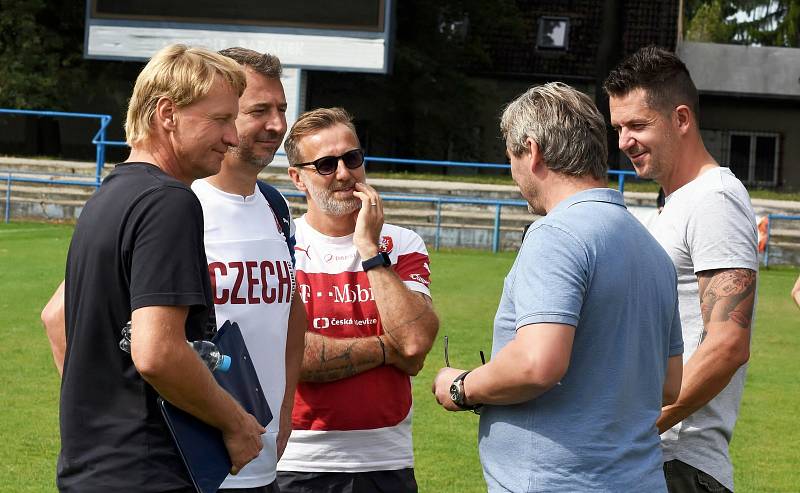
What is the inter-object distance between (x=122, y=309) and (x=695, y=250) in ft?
6.06

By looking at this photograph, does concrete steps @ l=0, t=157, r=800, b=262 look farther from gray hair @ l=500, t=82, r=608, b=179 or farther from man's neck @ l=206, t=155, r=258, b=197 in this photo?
gray hair @ l=500, t=82, r=608, b=179

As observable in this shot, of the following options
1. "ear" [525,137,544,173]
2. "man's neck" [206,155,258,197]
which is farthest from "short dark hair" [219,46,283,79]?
"ear" [525,137,544,173]

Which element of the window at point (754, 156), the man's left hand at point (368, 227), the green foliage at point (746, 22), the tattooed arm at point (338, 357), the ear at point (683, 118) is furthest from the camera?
the green foliage at point (746, 22)

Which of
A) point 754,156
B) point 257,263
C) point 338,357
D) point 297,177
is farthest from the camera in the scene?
point 754,156

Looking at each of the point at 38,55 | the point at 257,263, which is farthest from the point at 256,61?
the point at 38,55

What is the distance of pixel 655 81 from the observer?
396 centimetres

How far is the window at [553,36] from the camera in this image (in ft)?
132

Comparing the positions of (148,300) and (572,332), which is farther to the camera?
(572,332)

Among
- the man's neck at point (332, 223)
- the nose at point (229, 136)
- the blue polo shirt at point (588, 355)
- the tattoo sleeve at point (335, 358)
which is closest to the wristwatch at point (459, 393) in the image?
the blue polo shirt at point (588, 355)

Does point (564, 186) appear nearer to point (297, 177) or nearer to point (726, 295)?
point (726, 295)

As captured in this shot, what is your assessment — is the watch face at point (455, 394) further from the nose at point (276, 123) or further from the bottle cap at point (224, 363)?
the nose at point (276, 123)

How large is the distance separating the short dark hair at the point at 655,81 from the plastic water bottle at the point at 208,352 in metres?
1.68

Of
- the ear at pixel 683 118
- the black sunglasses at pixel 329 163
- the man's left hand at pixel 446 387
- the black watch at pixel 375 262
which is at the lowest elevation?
the man's left hand at pixel 446 387

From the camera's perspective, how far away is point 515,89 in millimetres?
40594
